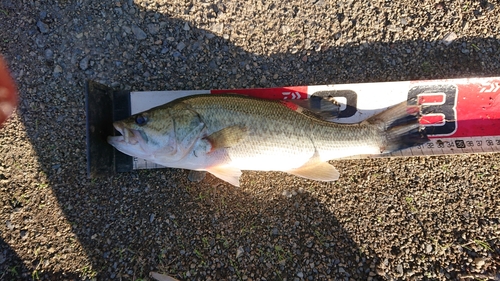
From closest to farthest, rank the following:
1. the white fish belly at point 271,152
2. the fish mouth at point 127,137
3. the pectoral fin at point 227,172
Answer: the fish mouth at point 127,137 < the white fish belly at point 271,152 < the pectoral fin at point 227,172

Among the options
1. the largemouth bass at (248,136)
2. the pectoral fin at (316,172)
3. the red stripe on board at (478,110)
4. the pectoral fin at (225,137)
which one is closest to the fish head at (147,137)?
the largemouth bass at (248,136)

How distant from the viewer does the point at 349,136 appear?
2910 mm

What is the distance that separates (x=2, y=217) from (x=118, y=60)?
78.9 inches

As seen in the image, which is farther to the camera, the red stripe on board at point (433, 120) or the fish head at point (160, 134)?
the red stripe on board at point (433, 120)

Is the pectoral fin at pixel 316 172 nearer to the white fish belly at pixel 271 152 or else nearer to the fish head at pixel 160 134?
the white fish belly at pixel 271 152

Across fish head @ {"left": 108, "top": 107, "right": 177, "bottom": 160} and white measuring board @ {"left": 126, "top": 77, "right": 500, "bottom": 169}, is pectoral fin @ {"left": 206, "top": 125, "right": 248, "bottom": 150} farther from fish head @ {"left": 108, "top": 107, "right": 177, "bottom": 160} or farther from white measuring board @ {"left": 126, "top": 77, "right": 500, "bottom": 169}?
white measuring board @ {"left": 126, "top": 77, "right": 500, "bottom": 169}

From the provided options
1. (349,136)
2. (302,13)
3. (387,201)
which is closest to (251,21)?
(302,13)

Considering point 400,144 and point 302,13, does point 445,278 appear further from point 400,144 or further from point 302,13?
point 302,13

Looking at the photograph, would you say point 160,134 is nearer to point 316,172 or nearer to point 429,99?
point 316,172

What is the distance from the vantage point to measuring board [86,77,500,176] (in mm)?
3240

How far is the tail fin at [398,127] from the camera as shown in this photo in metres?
2.97

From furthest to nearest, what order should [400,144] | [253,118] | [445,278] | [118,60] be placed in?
[118,60] < [445,278] < [400,144] < [253,118]

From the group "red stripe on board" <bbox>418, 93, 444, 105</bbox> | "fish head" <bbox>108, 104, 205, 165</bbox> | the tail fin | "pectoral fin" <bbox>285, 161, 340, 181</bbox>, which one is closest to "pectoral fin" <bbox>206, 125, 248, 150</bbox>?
"fish head" <bbox>108, 104, 205, 165</bbox>

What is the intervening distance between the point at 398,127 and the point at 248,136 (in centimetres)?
143
